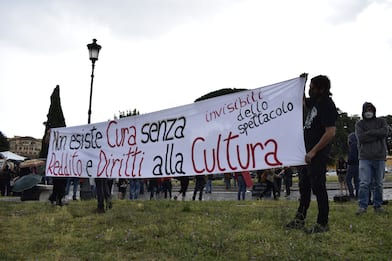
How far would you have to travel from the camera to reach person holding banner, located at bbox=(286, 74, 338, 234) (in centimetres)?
485

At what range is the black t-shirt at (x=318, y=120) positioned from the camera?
4.86m

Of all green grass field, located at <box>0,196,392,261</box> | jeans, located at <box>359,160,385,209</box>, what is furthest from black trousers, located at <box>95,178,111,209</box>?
jeans, located at <box>359,160,385,209</box>

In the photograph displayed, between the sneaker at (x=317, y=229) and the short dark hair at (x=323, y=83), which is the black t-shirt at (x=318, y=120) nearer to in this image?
the short dark hair at (x=323, y=83)

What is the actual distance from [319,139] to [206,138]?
1745 mm

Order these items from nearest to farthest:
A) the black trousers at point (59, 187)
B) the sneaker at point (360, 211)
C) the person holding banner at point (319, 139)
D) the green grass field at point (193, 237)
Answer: the green grass field at point (193, 237), the person holding banner at point (319, 139), the sneaker at point (360, 211), the black trousers at point (59, 187)

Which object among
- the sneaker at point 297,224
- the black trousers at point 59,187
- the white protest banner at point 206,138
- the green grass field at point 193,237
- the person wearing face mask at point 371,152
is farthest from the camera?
the black trousers at point 59,187

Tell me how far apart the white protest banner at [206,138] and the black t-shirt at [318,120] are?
0.11 meters

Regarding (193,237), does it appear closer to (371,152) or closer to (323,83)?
(323,83)

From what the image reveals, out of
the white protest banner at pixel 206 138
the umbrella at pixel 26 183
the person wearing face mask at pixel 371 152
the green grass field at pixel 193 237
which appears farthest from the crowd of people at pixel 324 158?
the umbrella at pixel 26 183

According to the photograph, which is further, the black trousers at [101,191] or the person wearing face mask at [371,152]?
the black trousers at [101,191]

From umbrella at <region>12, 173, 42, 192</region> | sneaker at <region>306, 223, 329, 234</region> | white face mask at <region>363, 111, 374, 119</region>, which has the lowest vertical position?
sneaker at <region>306, 223, 329, 234</region>

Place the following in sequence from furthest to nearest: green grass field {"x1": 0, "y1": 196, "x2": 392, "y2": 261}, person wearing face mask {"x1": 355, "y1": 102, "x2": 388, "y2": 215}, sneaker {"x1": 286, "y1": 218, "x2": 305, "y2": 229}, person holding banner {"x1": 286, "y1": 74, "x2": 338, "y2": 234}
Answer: person wearing face mask {"x1": 355, "y1": 102, "x2": 388, "y2": 215}
sneaker {"x1": 286, "y1": 218, "x2": 305, "y2": 229}
person holding banner {"x1": 286, "y1": 74, "x2": 338, "y2": 234}
green grass field {"x1": 0, "y1": 196, "x2": 392, "y2": 261}

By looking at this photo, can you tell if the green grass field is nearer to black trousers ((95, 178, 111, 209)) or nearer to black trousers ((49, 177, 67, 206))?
black trousers ((95, 178, 111, 209))

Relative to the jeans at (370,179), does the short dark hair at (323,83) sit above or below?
above
